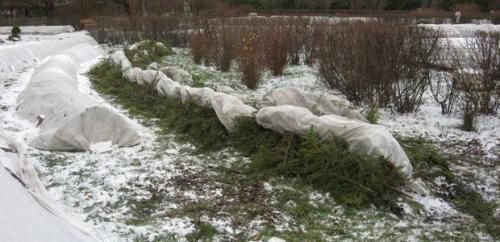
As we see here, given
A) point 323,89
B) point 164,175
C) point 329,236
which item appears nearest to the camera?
point 329,236

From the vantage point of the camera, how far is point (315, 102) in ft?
18.3

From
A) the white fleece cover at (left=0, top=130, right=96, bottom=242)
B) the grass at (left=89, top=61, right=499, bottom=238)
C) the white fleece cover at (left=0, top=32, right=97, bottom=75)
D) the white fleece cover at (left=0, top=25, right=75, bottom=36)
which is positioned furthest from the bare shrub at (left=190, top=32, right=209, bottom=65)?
the white fleece cover at (left=0, top=25, right=75, bottom=36)

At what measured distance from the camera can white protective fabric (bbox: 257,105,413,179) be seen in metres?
4.03

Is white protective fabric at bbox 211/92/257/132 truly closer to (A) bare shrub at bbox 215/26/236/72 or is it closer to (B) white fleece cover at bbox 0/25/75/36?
(A) bare shrub at bbox 215/26/236/72

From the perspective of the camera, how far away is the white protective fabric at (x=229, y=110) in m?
5.28

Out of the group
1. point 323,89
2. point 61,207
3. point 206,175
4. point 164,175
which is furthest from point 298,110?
point 323,89

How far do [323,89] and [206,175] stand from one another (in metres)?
4.48

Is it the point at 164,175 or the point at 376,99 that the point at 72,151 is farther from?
the point at 376,99

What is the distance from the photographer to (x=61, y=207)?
3.76 metres

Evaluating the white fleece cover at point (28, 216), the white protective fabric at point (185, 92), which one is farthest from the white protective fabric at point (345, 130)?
the white fleece cover at point (28, 216)

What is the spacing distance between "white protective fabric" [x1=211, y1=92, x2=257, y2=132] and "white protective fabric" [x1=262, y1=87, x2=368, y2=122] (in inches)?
18.0

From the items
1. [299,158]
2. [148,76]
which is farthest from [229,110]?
[148,76]

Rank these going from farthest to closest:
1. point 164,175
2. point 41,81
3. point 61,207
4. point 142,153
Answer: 1. point 41,81
2. point 142,153
3. point 164,175
4. point 61,207

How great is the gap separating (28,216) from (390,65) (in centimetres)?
543
